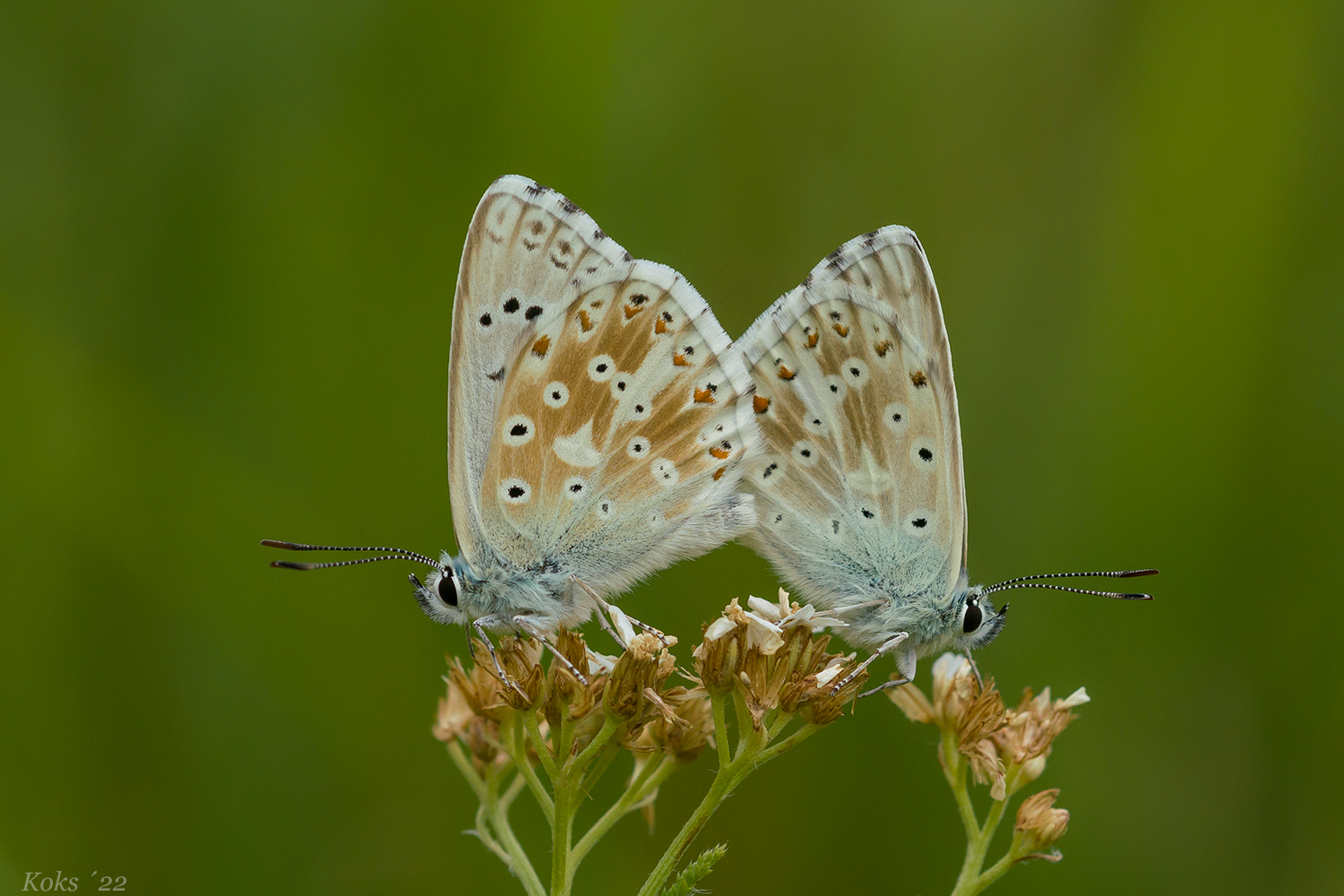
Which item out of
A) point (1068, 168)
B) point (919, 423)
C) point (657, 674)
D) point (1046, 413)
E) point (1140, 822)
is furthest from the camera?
point (1068, 168)

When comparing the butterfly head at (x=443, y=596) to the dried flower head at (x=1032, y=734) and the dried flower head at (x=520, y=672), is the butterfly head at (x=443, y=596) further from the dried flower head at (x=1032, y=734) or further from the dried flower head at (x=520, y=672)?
Result: the dried flower head at (x=1032, y=734)

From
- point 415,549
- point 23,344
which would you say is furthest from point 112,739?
→ point 23,344

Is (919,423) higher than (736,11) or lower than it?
lower

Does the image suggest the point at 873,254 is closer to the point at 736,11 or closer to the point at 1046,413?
the point at 1046,413

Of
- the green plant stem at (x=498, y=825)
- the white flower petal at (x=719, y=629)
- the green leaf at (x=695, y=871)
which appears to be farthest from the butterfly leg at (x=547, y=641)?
the green leaf at (x=695, y=871)

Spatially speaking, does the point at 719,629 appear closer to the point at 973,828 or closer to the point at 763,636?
the point at 763,636

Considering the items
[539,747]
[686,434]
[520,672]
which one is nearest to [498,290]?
[686,434]

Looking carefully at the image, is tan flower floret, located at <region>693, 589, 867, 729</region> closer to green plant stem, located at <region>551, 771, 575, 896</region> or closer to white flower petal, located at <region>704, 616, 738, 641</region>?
white flower petal, located at <region>704, 616, 738, 641</region>
